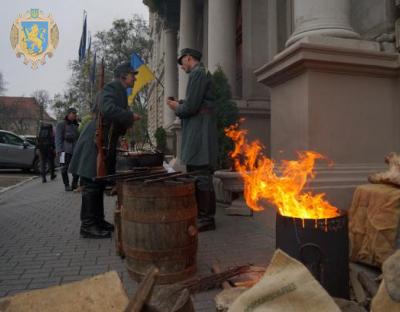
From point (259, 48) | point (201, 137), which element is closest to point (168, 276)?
point (201, 137)

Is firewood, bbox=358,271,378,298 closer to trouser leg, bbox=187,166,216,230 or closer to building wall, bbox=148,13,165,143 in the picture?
trouser leg, bbox=187,166,216,230

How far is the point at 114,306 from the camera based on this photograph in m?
2.22

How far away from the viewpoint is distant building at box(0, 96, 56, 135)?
2736 inches

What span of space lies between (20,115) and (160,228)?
85.5m

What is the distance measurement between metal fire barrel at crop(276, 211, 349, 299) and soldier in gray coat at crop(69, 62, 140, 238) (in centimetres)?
283

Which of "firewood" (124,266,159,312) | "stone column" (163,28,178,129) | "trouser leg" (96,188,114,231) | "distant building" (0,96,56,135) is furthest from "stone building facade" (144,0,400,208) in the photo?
"distant building" (0,96,56,135)

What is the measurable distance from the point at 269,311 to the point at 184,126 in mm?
3790

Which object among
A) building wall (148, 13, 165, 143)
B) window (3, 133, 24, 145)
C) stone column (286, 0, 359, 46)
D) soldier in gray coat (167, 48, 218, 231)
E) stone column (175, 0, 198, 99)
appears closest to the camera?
stone column (286, 0, 359, 46)

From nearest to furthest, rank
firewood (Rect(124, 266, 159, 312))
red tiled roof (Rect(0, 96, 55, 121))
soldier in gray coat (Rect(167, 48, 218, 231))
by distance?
firewood (Rect(124, 266, 159, 312)) → soldier in gray coat (Rect(167, 48, 218, 231)) → red tiled roof (Rect(0, 96, 55, 121))

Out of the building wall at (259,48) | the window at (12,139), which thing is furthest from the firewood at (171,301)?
the window at (12,139)

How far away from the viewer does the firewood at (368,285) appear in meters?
2.67

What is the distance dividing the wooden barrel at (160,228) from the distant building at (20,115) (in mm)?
67200

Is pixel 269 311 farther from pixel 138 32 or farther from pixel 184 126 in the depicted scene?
pixel 138 32

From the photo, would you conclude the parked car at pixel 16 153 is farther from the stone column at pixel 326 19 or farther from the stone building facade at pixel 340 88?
the stone column at pixel 326 19
